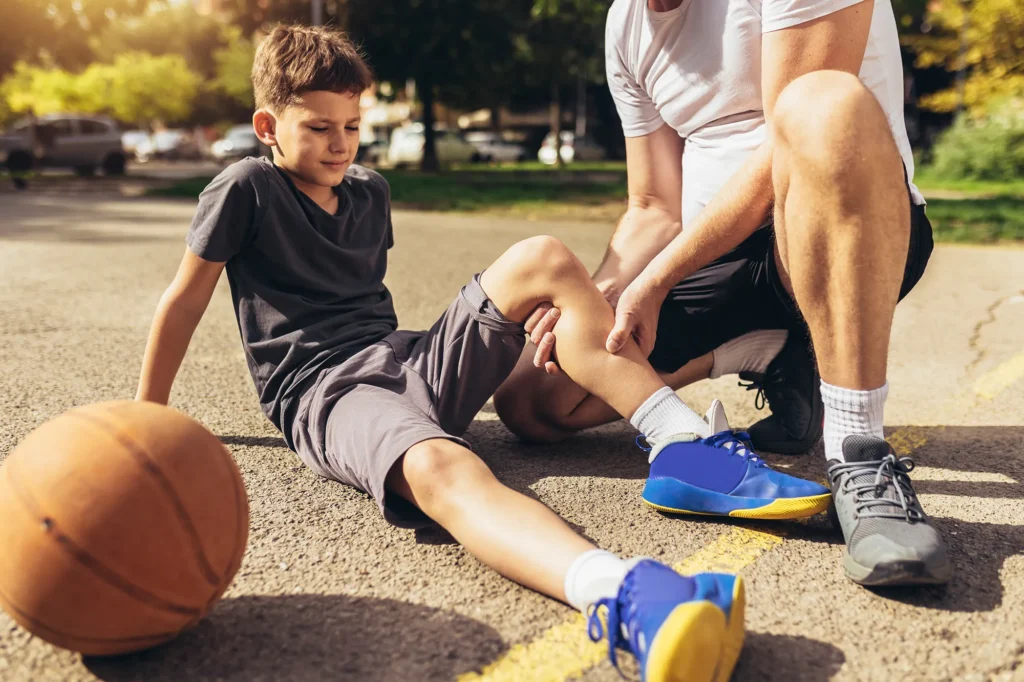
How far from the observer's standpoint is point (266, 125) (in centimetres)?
312

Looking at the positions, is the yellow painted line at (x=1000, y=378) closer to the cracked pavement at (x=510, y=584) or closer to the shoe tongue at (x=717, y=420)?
the cracked pavement at (x=510, y=584)

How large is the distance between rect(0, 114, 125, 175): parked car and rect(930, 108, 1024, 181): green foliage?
23914 mm

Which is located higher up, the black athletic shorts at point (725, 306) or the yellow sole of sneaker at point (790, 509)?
the black athletic shorts at point (725, 306)

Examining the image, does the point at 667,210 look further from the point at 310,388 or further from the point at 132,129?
the point at 132,129

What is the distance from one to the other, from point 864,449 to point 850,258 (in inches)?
19.1

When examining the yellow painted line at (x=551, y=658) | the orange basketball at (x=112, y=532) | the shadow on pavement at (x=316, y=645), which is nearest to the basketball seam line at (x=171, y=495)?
the orange basketball at (x=112, y=532)

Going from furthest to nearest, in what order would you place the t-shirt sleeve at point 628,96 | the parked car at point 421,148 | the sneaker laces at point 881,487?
the parked car at point 421,148, the t-shirt sleeve at point 628,96, the sneaker laces at point 881,487

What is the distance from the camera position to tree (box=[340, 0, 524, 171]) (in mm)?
27516

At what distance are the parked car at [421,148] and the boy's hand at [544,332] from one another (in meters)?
34.6

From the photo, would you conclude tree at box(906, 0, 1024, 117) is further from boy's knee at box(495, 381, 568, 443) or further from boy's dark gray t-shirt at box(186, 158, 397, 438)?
boy's dark gray t-shirt at box(186, 158, 397, 438)

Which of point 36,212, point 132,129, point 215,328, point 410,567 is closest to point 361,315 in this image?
point 410,567

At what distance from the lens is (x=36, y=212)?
13805 mm

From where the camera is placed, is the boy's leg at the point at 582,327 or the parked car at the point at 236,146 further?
the parked car at the point at 236,146

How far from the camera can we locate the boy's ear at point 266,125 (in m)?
3.10
